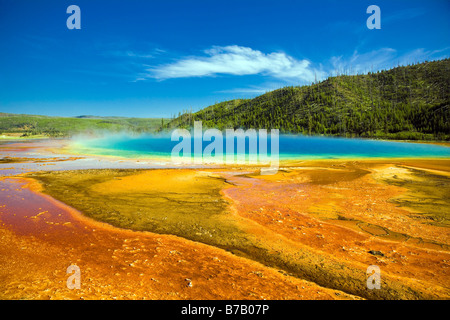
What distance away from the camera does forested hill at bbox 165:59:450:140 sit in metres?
75.8

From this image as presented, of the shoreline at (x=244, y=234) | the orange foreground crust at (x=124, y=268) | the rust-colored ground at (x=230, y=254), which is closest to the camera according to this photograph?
the orange foreground crust at (x=124, y=268)

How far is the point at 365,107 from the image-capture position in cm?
9894

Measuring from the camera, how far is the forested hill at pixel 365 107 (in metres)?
75.8

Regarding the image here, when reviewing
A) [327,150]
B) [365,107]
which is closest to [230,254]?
[327,150]

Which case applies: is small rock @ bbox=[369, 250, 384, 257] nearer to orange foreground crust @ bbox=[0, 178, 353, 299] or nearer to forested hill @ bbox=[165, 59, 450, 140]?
orange foreground crust @ bbox=[0, 178, 353, 299]
